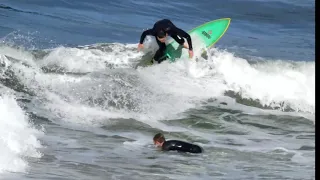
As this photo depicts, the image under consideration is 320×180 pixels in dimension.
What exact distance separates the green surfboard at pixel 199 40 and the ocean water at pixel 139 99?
17 centimetres

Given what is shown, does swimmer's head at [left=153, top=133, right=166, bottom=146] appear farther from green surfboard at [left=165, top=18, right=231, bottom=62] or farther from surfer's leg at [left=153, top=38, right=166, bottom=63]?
green surfboard at [left=165, top=18, right=231, bottom=62]

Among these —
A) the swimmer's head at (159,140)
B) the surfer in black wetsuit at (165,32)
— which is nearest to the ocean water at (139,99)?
the swimmer's head at (159,140)

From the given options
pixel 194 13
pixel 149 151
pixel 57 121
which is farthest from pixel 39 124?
pixel 194 13

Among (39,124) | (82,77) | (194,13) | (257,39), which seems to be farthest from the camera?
(194,13)

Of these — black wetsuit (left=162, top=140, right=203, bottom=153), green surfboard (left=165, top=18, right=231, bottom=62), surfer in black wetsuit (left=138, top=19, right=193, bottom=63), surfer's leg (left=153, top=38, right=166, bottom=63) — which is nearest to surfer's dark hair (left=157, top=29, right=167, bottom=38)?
surfer in black wetsuit (left=138, top=19, right=193, bottom=63)

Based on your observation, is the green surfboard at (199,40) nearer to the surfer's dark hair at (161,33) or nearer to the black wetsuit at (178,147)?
the surfer's dark hair at (161,33)

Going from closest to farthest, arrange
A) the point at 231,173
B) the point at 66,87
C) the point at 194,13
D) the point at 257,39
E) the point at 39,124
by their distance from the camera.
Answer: the point at 231,173
the point at 39,124
the point at 66,87
the point at 257,39
the point at 194,13

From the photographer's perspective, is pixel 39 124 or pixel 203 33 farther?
pixel 203 33

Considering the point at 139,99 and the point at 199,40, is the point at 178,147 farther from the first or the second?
the point at 199,40

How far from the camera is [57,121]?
8492 mm

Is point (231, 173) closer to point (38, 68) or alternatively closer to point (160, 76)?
point (160, 76)

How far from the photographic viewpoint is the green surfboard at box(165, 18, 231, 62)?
447 inches

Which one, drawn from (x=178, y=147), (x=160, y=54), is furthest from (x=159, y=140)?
(x=160, y=54)

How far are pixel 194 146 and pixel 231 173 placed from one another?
104cm
